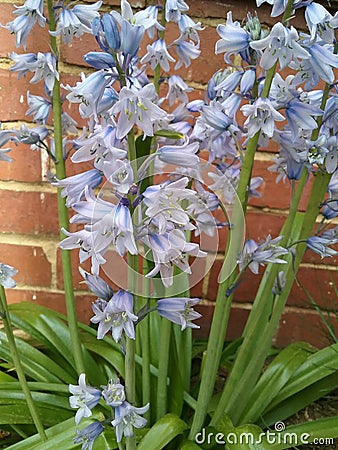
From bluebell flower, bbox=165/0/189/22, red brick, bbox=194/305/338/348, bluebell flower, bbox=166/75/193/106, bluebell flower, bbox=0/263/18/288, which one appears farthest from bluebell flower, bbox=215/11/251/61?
red brick, bbox=194/305/338/348

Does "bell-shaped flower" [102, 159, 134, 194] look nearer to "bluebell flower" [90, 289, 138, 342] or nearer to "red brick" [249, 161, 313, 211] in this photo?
"bluebell flower" [90, 289, 138, 342]

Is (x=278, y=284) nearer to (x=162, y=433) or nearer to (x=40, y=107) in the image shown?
(x=162, y=433)

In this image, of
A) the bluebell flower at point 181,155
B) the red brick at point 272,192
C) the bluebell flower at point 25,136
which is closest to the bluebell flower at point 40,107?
the bluebell flower at point 25,136

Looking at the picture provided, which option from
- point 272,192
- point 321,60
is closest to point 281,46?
point 321,60

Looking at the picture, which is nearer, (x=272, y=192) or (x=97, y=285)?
(x=97, y=285)

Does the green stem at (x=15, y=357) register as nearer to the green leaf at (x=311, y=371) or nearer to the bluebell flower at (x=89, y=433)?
the bluebell flower at (x=89, y=433)

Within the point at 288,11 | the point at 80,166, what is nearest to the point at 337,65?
the point at 288,11
